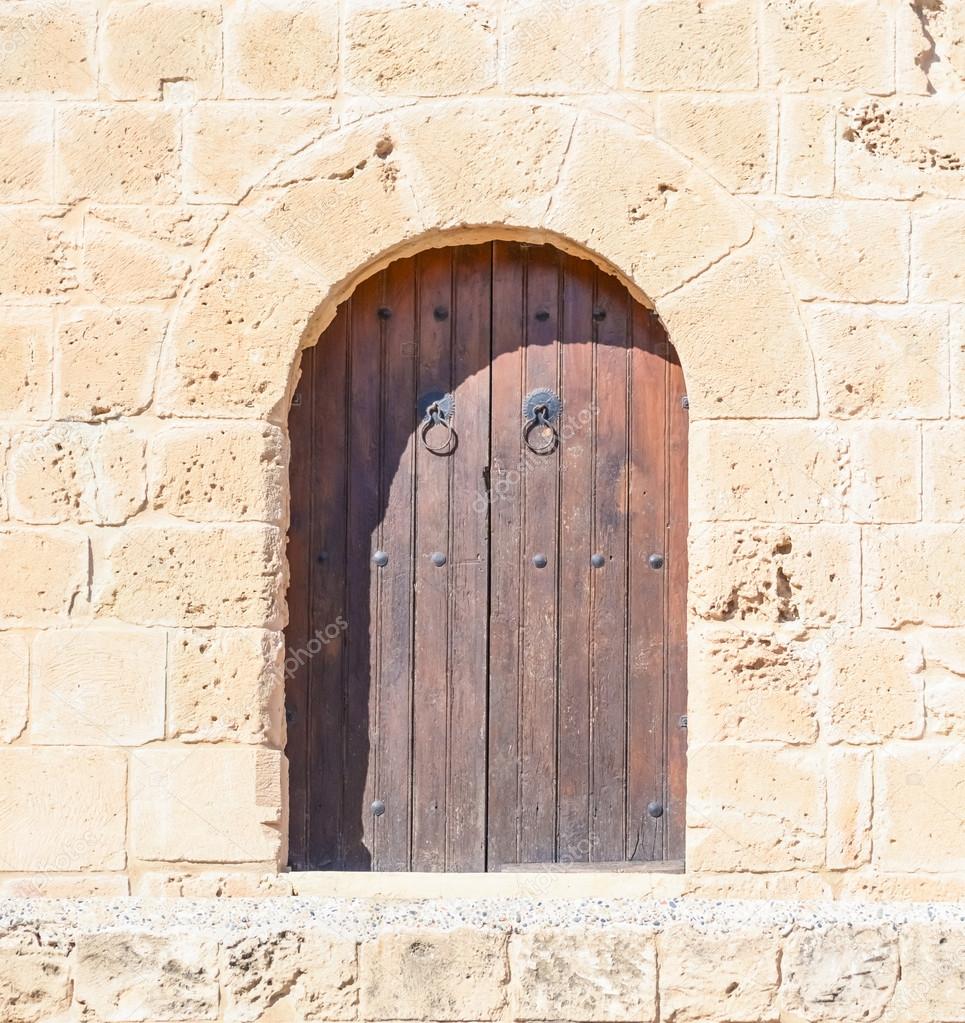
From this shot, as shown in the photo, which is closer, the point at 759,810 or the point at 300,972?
the point at 300,972

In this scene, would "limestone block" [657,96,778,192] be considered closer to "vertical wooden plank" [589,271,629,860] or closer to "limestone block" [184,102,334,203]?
"vertical wooden plank" [589,271,629,860]

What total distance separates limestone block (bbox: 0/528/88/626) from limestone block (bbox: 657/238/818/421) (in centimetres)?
187

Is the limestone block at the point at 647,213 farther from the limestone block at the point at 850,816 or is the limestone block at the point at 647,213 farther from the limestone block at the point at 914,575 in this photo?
the limestone block at the point at 850,816

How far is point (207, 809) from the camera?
368 centimetres

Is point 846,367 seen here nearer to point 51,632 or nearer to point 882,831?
point 882,831

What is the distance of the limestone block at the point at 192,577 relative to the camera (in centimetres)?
371

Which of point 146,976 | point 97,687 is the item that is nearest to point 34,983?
point 146,976

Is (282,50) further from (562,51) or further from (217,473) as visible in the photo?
(217,473)

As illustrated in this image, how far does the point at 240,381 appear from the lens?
376 cm

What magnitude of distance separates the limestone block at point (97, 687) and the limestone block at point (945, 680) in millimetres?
2215

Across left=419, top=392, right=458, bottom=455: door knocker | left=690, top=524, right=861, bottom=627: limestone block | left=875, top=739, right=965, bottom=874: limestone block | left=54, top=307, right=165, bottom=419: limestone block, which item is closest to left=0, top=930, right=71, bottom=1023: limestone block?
left=54, top=307, right=165, bottom=419: limestone block

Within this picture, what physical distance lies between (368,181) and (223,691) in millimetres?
1562

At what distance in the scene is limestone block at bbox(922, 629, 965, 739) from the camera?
3648mm

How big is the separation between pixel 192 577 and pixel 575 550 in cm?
116
